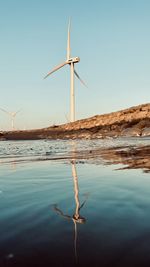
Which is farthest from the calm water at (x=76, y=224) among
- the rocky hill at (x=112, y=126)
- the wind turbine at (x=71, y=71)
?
the wind turbine at (x=71, y=71)

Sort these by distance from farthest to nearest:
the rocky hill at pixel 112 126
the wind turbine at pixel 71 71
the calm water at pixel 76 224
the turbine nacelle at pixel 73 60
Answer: the turbine nacelle at pixel 73 60, the wind turbine at pixel 71 71, the rocky hill at pixel 112 126, the calm water at pixel 76 224

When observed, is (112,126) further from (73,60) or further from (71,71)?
(73,60)

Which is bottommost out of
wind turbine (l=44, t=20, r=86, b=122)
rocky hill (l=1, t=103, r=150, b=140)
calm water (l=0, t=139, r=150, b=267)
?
calm water (l=0, t=139, r=150, b=267)

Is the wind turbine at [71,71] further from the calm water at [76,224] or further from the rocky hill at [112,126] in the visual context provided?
the calm water at [76,224]

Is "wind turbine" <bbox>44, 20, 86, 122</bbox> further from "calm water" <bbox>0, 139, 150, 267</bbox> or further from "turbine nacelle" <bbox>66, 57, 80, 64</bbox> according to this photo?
"calm water" <bbox>0, 139, 150, 267</bbox>

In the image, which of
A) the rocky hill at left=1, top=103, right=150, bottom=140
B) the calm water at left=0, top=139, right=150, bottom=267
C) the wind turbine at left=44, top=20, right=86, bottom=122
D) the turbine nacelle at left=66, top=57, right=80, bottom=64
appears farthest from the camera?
the turbine nacelle at left=66, top=57, right=80, bottom=64

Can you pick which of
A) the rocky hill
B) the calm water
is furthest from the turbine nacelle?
the calm water

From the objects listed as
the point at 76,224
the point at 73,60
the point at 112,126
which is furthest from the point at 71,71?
the point at 76,224

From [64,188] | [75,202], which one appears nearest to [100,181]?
[64,188]

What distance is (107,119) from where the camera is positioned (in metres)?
47.8

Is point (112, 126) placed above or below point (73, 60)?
below

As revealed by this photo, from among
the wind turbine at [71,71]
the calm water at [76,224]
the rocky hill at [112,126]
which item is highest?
the wind turbine at [71,71]

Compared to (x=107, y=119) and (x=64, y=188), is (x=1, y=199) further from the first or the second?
(x=107, y=119)

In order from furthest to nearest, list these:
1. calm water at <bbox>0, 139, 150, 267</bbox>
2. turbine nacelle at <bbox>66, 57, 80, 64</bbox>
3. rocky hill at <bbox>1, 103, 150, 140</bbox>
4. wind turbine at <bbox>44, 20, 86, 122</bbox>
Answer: turbine nacelle at <bbox>66, 57, 80, 64</bbox>, wind turbine at <bbox>44, 20, 86, 122</bbox>, rocky hill at <bbox>1, 103, 150, 140</bbox>, calm water at <bbox>0, 139, 150, 267</bbox>
